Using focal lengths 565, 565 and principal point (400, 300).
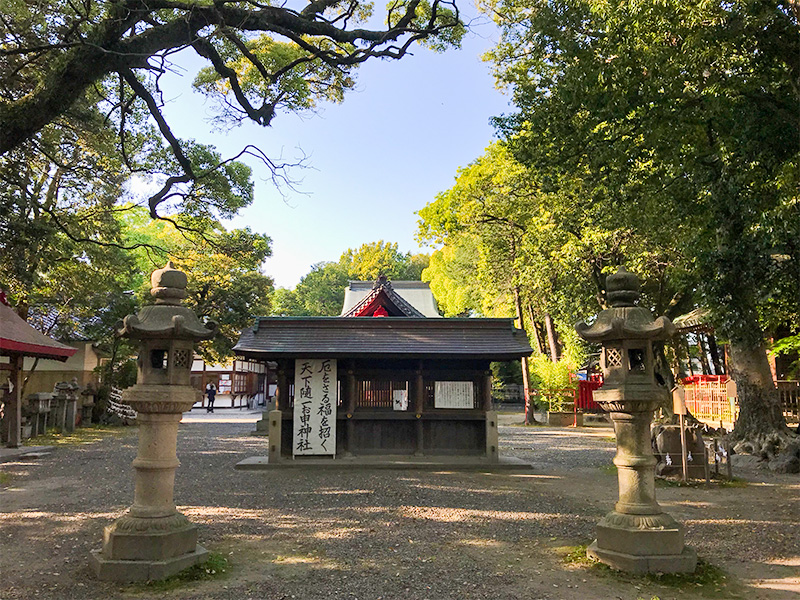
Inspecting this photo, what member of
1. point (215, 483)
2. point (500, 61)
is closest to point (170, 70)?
point (215, 483)

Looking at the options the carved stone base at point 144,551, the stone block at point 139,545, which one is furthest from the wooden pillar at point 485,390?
the stone block at point 139,545

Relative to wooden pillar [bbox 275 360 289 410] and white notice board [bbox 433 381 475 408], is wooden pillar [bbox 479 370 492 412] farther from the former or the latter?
wooden pillar [bbox 275 360 289 410]

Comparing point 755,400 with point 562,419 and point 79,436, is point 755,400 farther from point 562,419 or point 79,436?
point 79,436

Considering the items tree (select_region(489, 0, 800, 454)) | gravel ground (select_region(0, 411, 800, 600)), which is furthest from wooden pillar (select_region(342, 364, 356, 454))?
tree (select_region(489, 0, 800, 454))

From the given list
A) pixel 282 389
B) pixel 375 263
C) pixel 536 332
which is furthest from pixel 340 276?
pixel 282 389

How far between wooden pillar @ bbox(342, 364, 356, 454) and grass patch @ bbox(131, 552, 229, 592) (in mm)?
7278

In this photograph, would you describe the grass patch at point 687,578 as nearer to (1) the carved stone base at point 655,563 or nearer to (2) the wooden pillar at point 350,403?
(1) the carved stone base at point 655,563

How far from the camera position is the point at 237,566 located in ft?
19.1

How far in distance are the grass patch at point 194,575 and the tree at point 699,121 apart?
31.7 ft

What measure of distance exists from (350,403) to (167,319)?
7602 mm

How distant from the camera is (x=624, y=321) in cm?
626

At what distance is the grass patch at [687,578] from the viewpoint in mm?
5262

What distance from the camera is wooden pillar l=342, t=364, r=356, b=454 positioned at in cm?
1327

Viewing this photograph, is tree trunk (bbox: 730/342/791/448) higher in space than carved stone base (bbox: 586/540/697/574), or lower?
higher
